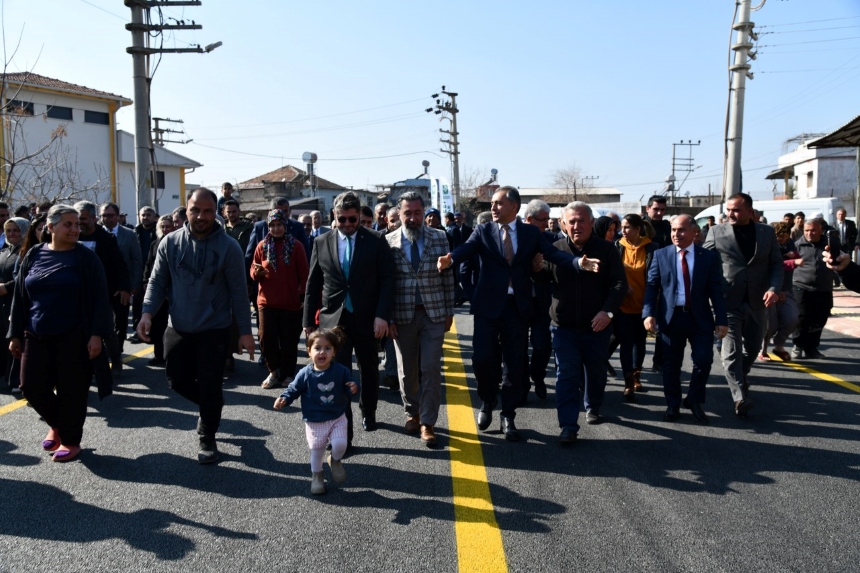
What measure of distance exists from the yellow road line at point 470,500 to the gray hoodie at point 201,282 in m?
1.89

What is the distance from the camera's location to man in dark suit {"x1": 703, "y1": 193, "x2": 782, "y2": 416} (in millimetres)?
6570

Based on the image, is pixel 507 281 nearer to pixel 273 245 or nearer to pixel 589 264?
pixel 589 264

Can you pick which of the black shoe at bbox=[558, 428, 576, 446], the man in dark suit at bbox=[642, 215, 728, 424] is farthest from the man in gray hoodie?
the man in dark suit at bbox=[642, 215, 728, 424]

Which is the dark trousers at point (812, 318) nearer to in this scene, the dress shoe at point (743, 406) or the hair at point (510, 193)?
the dress shoe at point (743, 406)

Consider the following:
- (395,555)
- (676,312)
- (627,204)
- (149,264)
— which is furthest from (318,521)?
(627,204)

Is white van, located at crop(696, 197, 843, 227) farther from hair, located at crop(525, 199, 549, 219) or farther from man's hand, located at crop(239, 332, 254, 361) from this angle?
man's hand, located at crop(239, 332, 254, 361)

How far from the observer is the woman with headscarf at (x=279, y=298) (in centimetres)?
741

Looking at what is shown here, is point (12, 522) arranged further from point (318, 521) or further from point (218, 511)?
point (318, 521)

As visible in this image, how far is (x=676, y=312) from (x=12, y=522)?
5.37 metres

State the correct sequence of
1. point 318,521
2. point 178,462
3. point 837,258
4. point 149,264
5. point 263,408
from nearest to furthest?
point 318,521
point 178,462
point 837,258
point 263,408
point 149,264

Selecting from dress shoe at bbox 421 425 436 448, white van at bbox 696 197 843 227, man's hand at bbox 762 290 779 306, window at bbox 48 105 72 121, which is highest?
window at bbox 48 105 72 121

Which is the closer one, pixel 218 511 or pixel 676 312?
pixel 218 511

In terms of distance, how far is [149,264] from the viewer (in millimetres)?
8555

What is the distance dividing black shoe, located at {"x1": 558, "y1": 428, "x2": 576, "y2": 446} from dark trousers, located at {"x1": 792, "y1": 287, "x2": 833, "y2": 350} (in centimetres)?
551
